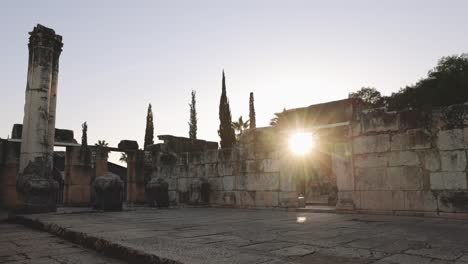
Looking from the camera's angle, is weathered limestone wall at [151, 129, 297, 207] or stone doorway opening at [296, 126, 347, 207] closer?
weathered limestone wall at [151, 129, 297, 207]

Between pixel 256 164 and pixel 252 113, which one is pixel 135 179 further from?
pixel 252 113

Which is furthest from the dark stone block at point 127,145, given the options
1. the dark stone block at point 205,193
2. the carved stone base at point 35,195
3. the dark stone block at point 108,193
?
the carved stone base at point 35,195

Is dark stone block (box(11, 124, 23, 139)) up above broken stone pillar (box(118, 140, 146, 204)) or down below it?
above

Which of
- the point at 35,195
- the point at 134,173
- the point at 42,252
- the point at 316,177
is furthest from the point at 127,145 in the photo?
the point at 316,177

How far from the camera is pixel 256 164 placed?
1013 cm

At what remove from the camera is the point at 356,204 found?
25.2 ft

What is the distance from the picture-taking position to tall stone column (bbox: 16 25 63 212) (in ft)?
28.2

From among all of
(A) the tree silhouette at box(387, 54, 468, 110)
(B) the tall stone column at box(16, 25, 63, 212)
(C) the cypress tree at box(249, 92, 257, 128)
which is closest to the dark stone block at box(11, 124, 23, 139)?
(B) the tall stone column at box(16, 25, 63, 212)

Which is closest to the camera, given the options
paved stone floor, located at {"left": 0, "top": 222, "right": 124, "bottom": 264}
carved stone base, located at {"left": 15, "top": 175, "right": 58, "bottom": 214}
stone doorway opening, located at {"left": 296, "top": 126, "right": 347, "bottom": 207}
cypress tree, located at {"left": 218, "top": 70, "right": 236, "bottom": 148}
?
paved stone floor, located at {"left": 0, "top": 222, "right": 124, "bottom": 264}

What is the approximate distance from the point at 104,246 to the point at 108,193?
6.05 meters

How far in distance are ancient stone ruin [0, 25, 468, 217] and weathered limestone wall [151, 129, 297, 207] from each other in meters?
0.03

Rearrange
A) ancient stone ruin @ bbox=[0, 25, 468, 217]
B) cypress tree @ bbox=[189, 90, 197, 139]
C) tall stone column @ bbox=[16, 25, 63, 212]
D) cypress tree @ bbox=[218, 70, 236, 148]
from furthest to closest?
cypress tree @ bbox=[189, 90, 197, 139] → cypress tree @ bbox=[218, 70, 236, 148] → tall stone column @ bbox=[16, 25, 63, 212] → ancient stone ruin @ bbox=[0, 25, 468, 217]

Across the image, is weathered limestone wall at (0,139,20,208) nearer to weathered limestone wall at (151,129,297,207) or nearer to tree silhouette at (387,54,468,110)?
weathered limestone wall at (151,129,297,207)

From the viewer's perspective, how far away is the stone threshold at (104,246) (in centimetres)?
301
